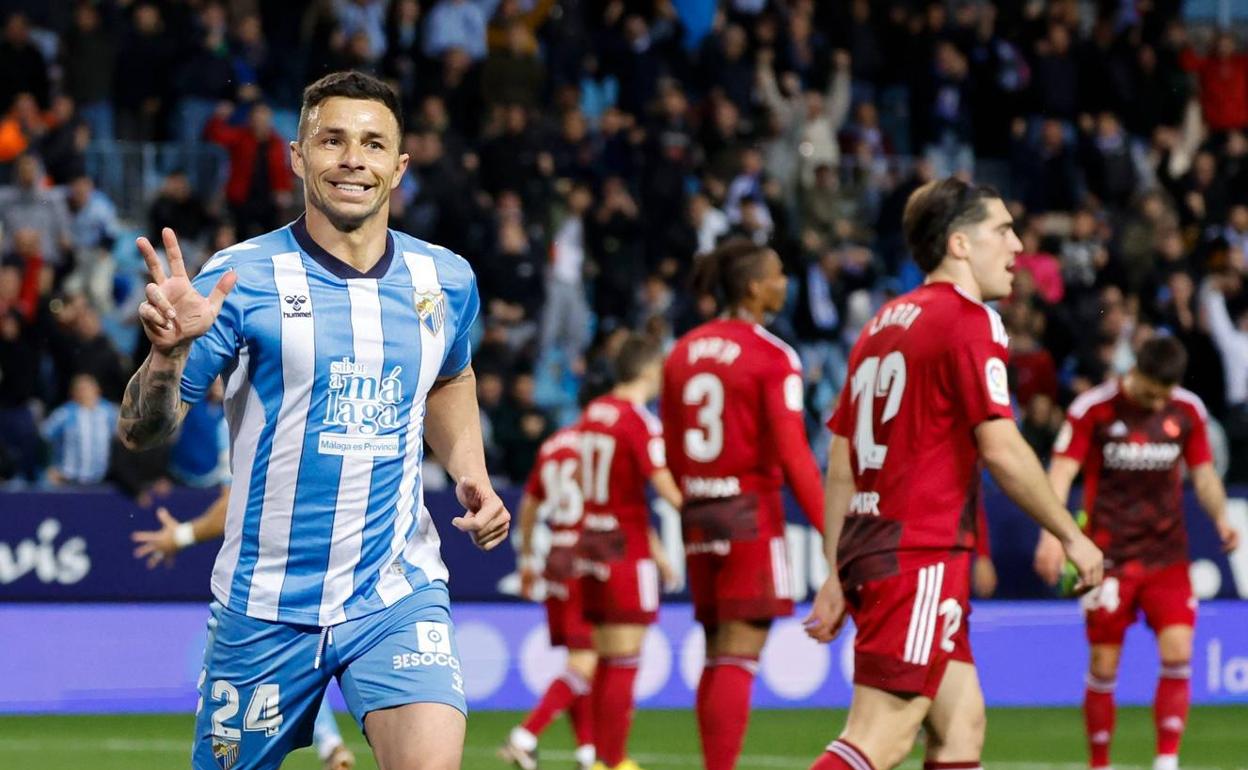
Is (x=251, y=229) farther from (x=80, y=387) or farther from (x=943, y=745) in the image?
(x=943, y=745)

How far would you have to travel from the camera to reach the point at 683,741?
12.4m

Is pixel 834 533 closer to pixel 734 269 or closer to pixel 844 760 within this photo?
pixel 844 760

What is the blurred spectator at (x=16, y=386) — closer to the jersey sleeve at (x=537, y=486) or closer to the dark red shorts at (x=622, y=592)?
the jersey sleeve at (x=537, y=486)

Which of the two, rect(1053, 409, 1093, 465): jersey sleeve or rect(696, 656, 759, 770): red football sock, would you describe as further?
rect(1053, 409, 1093, 465): jersey sleeve

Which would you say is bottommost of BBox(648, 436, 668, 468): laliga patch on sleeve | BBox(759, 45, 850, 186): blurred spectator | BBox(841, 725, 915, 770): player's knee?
BBox(841, 725, 915, 770): player's knee

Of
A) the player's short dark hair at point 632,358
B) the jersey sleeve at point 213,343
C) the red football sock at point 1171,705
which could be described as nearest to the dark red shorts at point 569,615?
the player's short dark hair at point 632,358

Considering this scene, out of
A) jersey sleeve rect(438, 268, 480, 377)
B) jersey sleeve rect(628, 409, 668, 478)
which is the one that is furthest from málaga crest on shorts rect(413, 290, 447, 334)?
jersey sleeve rect(628, 409, 668, 478)

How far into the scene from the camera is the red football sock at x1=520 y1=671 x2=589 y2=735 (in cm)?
1060

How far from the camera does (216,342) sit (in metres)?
4.99

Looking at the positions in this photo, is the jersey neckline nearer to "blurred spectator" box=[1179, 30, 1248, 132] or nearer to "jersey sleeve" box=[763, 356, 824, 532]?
"jersey sleeve" box=[763, 356, 824, 532]

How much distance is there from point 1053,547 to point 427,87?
34.6ft

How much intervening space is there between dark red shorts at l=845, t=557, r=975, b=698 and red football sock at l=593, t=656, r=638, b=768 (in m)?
3.97

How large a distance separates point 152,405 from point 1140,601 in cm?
698

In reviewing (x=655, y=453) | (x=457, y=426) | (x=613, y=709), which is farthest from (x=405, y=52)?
(x=457, y=426)
